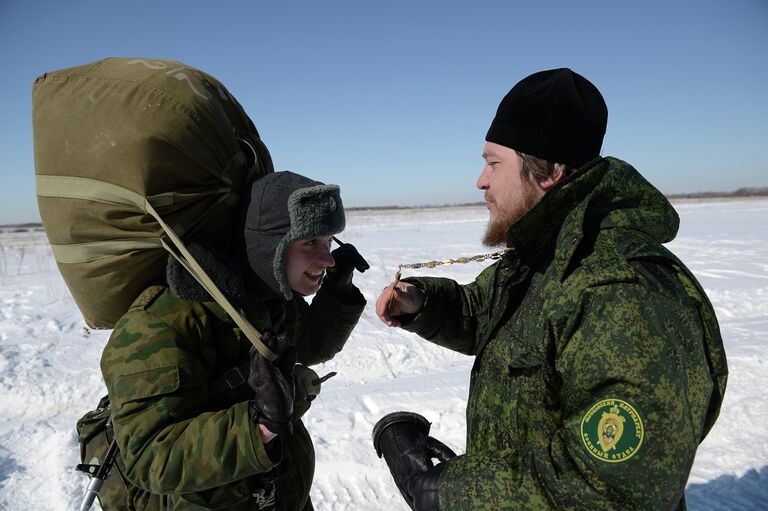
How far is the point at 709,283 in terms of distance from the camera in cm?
802

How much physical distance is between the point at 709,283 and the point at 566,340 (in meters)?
8.48

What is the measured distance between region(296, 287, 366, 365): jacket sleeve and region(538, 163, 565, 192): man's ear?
1.01 metres

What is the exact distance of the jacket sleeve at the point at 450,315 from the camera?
7.19ft

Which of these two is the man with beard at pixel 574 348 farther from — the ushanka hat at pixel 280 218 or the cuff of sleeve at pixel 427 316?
the ushanka hat at pixel 280 218

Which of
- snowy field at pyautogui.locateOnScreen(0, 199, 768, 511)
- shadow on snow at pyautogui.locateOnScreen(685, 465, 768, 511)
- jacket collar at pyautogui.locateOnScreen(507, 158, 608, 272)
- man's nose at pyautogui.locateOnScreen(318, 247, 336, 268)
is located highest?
jacket collar at pyautogui.locateOnScreen(507, 158, 608, 272)

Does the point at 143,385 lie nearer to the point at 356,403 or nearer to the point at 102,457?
the point at 102,457

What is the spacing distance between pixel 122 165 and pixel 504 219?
142cm

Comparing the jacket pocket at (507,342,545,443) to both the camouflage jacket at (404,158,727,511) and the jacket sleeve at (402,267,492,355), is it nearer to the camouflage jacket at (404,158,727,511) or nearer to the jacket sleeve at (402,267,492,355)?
the camouflage jacket at (404,158,727,511)

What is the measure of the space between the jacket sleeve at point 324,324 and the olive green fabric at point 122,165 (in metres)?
0.81

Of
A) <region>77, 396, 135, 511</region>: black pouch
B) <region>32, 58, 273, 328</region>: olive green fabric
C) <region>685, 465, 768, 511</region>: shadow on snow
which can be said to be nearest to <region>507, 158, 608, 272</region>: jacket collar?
<region>32, 58, 273, 328</region>: olive green fabric

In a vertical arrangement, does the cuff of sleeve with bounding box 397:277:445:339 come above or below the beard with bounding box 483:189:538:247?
below

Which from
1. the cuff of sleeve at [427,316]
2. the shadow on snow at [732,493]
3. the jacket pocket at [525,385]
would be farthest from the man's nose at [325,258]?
the shadow on snow at [732,493]

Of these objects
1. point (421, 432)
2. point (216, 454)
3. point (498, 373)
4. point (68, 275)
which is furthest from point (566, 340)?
point (68, 275)

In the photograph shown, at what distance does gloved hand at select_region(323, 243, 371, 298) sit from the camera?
2.19 metres
